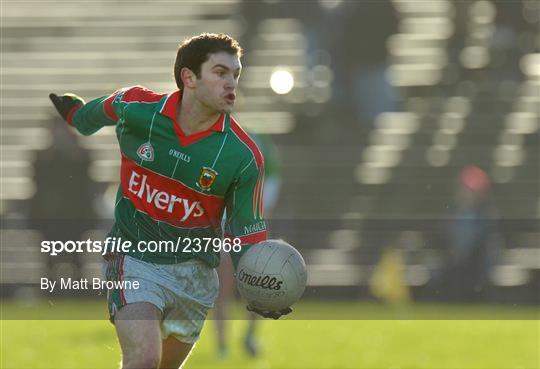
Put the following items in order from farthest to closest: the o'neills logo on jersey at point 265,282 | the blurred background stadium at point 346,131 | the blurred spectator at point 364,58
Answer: the blurred spectator at point 364,58 < the blurred background stadium at point 346,131 < the o'neills logo on jersey at point 265,282

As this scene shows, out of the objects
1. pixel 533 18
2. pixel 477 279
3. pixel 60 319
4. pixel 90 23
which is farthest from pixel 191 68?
pixel 90 23

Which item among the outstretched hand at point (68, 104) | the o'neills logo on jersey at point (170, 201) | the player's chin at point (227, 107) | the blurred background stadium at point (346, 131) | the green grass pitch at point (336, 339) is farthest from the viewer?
the blurred background stadium at point (346, 131)

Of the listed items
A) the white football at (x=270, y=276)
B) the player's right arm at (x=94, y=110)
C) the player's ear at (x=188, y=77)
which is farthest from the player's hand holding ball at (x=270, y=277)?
the player's right arm at (x=94, y=110)

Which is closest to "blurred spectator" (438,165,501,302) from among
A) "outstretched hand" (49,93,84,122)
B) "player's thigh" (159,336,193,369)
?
"outstretched hand" (49,93,84,122)

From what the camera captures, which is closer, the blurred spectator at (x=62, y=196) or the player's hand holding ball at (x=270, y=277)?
the player's hand holding ball at (x=270, y=277)

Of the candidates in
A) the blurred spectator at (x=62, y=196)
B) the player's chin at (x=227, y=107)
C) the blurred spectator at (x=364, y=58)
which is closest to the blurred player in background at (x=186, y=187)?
the player's chin at (x=227, y=107)

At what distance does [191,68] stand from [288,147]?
11.4m

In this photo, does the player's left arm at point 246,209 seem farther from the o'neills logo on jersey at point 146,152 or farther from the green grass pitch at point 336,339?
the green grass pitch at point 336,339

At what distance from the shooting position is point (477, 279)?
16641mm

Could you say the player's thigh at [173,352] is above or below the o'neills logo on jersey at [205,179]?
below

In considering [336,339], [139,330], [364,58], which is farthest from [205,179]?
[364,58]

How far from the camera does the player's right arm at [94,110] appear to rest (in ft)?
22.5

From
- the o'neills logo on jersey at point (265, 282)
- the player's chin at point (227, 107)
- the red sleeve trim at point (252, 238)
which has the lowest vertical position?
the o'neills logo on jersey at point (265, 282)

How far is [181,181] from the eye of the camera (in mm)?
6559
